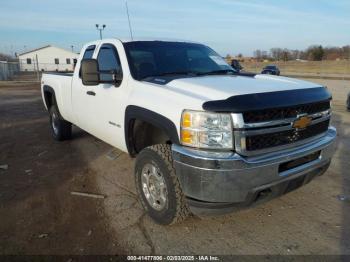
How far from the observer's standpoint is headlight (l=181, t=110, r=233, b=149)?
2.72 metres

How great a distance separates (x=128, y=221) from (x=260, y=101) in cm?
189

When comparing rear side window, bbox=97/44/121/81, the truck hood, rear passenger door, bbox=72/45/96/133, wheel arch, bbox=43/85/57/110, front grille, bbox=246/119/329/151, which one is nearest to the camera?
front grille, bbox=246/119/329/151

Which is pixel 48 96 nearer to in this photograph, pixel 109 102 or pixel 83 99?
pixel 83 99

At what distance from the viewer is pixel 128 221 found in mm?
3547

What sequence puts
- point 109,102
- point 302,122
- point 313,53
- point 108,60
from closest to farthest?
point 302,122, point 109,102, point 108,60, point 313,53

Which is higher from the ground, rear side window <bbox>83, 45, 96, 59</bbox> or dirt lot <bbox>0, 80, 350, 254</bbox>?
rear side window <bbox>83, 45, 96, 59</bbox>

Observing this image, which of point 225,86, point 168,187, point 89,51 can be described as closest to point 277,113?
point 225,86

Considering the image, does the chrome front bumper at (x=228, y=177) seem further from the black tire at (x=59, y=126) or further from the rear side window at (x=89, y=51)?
the black tire at (x=59, y=126)

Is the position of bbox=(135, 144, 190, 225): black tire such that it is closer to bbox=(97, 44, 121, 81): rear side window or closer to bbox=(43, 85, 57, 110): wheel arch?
bbox=(97, 44, 121, 81): rear side window

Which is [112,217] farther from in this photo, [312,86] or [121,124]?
[312,86]

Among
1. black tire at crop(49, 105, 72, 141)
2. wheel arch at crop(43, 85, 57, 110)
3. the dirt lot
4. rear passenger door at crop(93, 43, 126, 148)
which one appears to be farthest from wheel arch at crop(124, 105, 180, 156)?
wheel arch at crop(43, 85, 57, 110)

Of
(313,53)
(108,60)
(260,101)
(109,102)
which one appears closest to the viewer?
(260,101)

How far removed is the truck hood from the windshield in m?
0.64

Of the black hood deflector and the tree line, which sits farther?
the tree line
